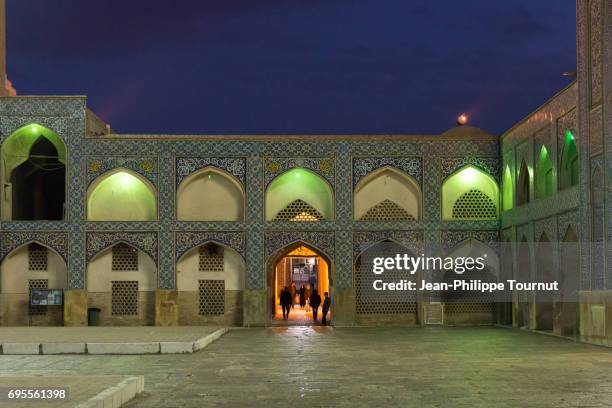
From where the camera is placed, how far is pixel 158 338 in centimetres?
1866

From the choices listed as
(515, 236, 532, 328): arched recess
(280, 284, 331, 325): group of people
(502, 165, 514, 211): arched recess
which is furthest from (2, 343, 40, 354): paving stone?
(502, 165, 514, 211): arched recess

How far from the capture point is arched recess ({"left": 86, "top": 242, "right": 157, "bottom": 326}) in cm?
2533

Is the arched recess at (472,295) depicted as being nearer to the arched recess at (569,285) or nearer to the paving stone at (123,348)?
the arched recess at (569,285)

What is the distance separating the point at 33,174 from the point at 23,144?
1.75 metres

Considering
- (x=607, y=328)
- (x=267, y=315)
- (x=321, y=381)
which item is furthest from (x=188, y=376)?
(x=267, y=315)

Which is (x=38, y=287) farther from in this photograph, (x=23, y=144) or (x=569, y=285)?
(x=569, y=285)

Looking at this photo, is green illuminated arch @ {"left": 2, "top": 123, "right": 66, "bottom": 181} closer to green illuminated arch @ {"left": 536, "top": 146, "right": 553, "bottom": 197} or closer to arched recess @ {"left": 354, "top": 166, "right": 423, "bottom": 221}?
arched recess @ {"left": 354, "top": 166, "right": 423, "bottom": 221}

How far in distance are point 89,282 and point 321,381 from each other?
14.7m

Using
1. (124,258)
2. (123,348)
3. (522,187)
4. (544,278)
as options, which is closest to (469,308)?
(522,187)

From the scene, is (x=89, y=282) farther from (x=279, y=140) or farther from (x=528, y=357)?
(x=528, y=357)

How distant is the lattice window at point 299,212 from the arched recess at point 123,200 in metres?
3.65

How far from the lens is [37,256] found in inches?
1001

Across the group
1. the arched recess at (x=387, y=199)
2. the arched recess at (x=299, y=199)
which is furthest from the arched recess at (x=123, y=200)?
the arched recess at (x=387, y=199)

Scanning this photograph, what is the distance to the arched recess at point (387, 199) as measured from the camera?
25844 millimetres
